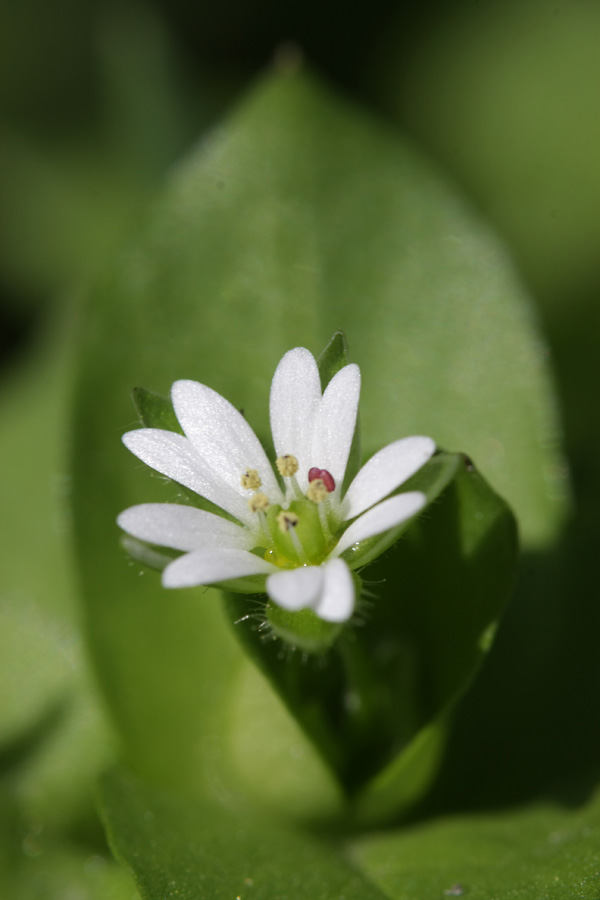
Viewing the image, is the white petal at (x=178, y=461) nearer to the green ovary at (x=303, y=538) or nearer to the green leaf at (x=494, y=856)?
the green ovary at (x=303, y=538)

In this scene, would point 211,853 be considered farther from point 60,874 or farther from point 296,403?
point 296,403

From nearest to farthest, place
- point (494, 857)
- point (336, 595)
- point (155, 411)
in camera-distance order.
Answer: point (336, 595), point (155, 411), point (494, 857)

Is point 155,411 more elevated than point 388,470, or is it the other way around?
point 155,411

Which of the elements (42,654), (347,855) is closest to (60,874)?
(42,654)

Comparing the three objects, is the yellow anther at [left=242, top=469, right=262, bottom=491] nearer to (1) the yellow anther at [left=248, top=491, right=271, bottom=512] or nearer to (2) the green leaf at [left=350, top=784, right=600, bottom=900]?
(1) the yellow anther at [left=248, top=491, right=271, bottom=512]

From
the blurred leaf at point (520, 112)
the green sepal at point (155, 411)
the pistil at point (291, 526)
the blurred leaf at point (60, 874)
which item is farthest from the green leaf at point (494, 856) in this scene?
the blurred leaf at point (520, 112)

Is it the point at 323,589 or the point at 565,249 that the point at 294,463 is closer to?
the point at 323,589

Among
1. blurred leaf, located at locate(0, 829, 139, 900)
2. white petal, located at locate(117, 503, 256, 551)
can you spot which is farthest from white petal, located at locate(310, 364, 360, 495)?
blurred leaf, located at locate(0, 829, 139, 900)
